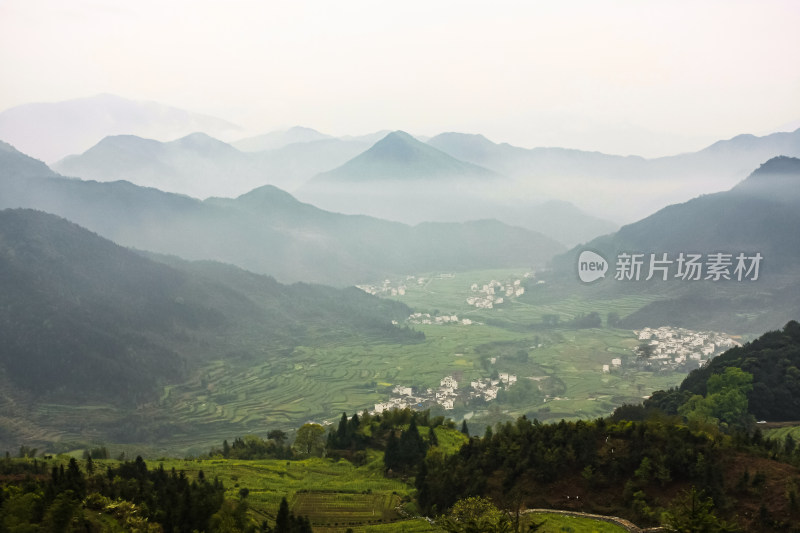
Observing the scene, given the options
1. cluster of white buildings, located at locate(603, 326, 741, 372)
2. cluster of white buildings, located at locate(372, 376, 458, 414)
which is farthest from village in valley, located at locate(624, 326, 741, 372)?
cluster of white buildings, located at locate(372, 376, 458, 414)

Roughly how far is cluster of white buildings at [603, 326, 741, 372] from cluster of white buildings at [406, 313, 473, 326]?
5042 cm

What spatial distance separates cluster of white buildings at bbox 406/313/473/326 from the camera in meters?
190

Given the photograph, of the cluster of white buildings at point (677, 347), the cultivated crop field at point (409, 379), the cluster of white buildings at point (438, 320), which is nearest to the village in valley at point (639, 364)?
the cluster of white buildings at point (677, 347)

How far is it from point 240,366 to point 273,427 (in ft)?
136

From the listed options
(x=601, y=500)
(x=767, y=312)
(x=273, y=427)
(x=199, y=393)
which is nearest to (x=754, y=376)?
(x=601, y=500)

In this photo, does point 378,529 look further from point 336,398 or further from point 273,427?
point 336,398

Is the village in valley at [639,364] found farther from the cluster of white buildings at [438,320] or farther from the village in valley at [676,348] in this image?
the cluster of white buildings at [438,320]

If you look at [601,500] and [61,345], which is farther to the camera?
[61,345]

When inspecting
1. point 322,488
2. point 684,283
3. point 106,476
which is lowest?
point 322,488

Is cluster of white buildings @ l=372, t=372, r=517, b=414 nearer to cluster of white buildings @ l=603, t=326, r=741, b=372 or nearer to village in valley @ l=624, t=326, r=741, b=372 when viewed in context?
cluster of white buildings @ l=603, t=326, r=741, b=372

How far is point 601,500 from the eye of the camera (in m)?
37.1

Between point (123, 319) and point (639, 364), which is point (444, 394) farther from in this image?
point (123, 319)

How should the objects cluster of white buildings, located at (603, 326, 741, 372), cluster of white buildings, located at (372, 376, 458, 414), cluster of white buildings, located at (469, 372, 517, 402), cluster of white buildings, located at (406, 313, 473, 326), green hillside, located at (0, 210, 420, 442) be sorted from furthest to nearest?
1. cluster of white buildings, located at (406, 313, 473, 326)
2. cluster of white buildings, located at (603, 326, 741, 372)
3. green hillside, located at (0, 210, 420, 442)
4. cluster of white buildings, located at (469, 372, 517, 402)
5. cluster of white buildings, located at (372, 376, 458, 414)

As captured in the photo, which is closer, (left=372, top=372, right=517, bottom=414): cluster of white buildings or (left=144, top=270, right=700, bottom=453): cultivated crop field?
(left=144, top=270, right=700, bottom=453): cultivated crop field
